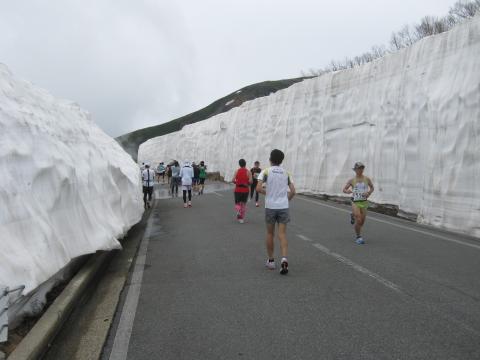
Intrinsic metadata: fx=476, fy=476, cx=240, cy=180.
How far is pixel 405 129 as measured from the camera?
14164 millimetres

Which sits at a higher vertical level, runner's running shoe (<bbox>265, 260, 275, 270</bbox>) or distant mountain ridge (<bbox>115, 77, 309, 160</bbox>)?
distant mountain ridge (<bbox>115, 77, 309, 160</bbox>)

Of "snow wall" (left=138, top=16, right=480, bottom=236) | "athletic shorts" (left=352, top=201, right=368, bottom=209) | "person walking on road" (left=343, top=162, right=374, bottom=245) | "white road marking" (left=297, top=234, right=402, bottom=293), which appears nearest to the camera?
"white road marking" (left=297, top=234, right=402, bottom=293)

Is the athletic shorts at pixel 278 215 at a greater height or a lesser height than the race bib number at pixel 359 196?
lesser

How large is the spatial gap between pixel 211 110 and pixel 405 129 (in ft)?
375

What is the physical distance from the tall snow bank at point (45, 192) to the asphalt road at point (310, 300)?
948 millimetres

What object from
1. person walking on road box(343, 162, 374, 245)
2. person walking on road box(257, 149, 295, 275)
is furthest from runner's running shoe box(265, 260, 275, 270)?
person walking on road box(343, 162, 374, 245)

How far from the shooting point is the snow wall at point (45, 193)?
4812mm

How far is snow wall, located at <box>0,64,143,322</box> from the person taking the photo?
481 cm

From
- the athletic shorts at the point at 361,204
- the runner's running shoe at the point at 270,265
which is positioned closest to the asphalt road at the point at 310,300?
the runner's running shoe at the point at 270,265

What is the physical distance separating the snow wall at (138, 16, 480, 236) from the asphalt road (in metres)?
2.14

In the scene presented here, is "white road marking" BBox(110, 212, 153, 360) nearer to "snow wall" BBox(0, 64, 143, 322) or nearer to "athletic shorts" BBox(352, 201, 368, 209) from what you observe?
"snow wall" BBox(0, 64, 143, 322)

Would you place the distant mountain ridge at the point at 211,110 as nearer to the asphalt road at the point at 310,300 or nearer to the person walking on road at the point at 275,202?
the asphalt road at the point at 310,300

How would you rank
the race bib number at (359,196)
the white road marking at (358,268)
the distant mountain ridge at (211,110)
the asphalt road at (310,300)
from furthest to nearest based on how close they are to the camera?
the distant mountain ridge at (211,110) < the race bib number at (359,196) < the white road marking at (358,268) < the asphalt road at (310,300)

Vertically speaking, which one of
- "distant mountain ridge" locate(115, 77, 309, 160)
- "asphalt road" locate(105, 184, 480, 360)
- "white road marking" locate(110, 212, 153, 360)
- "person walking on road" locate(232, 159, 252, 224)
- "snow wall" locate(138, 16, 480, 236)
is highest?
"distant mountain ridge" locate(115, 77, 309, 160)
